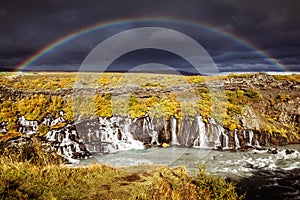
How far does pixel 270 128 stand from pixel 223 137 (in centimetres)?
446

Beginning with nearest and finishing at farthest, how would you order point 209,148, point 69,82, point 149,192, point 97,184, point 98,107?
point 149,192 < point 97,184 < point 209,148 < point 98,107 < point 69,82

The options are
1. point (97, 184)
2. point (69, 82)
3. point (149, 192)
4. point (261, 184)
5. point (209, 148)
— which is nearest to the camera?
point (149, 192)

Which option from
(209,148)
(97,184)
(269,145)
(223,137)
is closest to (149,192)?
(97,184)

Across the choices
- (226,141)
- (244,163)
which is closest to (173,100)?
(226,141)

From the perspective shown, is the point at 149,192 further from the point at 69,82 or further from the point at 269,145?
the point at 69,82

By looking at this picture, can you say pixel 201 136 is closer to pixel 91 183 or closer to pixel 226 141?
pixel 226 141

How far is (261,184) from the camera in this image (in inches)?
525

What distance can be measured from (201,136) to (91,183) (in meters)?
13.9

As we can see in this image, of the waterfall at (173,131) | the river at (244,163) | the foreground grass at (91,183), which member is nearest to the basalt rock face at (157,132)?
the waterfall at (173,131)

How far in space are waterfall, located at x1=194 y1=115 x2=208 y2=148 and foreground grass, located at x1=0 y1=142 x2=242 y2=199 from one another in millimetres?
10148

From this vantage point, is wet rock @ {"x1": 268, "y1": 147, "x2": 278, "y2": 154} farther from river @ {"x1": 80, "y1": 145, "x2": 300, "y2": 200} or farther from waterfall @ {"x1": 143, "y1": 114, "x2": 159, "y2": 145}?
waterfall @ {"x1": 143, "y1": 114, "x2": 159, "y2": 145}

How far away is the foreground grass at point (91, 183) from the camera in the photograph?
7950mm

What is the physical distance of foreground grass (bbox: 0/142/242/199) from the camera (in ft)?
26.1

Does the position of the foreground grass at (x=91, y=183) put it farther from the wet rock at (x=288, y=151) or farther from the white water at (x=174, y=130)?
the wet rock at (x=288, y=151)
